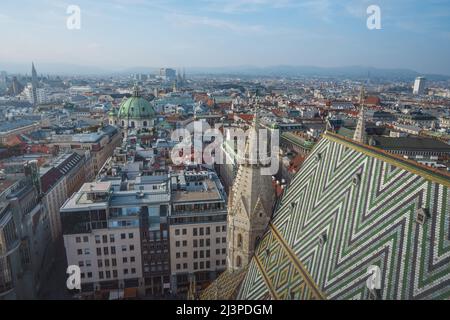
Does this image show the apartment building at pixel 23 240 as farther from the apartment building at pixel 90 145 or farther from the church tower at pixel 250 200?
the apartment building at pixel 90 145

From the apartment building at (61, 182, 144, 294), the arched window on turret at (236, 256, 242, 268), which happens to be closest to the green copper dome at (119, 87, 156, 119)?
the apartment building at (61, 182, 144, 294)

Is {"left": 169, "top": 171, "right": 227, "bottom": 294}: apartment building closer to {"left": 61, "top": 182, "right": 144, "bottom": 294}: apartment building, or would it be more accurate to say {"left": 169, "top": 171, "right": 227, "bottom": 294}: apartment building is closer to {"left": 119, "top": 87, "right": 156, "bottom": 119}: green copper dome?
{"left": 61, "top": 182, "right": 144, "bottom": 294}: apartment building

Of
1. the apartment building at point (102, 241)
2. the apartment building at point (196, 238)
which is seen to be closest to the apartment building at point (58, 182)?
the apartment building at point (102, 241)

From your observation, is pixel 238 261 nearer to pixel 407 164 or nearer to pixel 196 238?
pixel 196 238

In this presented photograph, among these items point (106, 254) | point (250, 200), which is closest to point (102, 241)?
point (106, 254)

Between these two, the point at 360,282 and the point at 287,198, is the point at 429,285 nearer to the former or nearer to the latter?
the point at 360,282

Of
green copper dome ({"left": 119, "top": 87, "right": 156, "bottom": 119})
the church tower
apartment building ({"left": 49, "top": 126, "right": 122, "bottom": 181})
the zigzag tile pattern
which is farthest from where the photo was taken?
green copper dome ({"left": 119, "top": 87, "right": 156, "bottom": 119})
